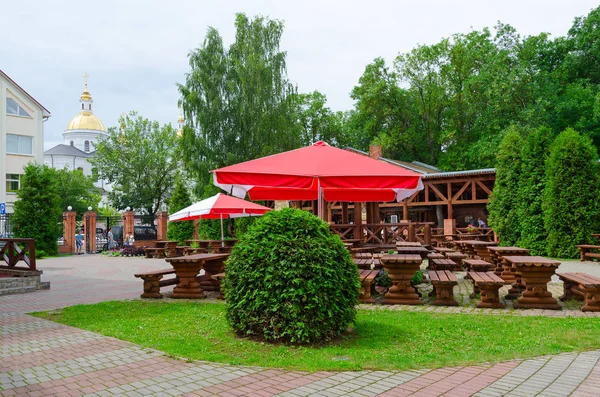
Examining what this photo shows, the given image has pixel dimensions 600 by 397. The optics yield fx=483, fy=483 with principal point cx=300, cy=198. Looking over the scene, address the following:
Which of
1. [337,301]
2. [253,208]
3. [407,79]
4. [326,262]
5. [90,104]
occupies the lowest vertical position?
[337,301]

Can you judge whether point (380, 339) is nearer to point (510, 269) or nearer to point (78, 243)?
point (510, 269)

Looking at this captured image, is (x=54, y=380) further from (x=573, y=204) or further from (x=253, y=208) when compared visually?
(x=573, y=204)

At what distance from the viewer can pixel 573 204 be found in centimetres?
1656

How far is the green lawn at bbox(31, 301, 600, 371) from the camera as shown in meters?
4.49

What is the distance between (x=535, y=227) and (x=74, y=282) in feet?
50.9

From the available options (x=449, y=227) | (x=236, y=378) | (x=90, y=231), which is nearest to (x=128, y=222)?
(x=90, y=231)

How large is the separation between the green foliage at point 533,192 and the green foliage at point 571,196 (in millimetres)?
602

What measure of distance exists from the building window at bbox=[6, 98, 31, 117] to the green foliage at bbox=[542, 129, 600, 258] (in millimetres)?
37886

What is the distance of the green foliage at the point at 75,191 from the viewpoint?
5106cm

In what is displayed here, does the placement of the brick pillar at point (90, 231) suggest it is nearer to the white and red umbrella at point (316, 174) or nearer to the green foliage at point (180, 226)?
the green foliage at point (180, 226)

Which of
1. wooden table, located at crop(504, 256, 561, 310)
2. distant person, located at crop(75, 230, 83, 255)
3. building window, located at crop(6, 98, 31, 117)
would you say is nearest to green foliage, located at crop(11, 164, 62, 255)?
distant person, located at crop(75, 230, 83, 255)

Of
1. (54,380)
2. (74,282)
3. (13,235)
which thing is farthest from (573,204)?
(13,235)

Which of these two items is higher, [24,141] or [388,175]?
[24,141]

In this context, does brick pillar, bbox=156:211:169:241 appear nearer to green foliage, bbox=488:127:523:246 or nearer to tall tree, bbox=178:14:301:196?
tall tree, bbox=178:14:301:196
